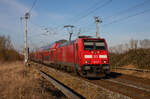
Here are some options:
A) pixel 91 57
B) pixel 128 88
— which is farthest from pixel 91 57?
pixel 128 88

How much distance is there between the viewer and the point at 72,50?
15.6 metres

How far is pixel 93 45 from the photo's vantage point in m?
13.8

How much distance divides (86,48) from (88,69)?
1.66m

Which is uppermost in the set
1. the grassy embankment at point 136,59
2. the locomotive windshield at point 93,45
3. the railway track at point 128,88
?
the locomotive windshield at point 93,45

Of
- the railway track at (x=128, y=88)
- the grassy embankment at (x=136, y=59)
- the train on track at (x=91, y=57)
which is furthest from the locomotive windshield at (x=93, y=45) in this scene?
the grassy embankment at (x=136, y=59)

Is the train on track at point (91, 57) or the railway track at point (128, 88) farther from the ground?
the train on track at point (91, 57)

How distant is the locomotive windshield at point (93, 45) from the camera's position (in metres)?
13.7

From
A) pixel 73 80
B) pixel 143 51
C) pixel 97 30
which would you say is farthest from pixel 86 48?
pixel 97 30

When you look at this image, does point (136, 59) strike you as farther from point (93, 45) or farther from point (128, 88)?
point (128, 88)

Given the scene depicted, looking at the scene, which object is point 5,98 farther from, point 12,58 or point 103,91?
point 12,58

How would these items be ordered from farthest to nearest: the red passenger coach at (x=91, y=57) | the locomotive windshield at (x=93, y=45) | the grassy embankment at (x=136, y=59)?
1. the grassy embankment at (x=136, y=59)
2. the locomotive windshield at (x=93, y=45)
3. the red passenger coach at (x=91, y=57)

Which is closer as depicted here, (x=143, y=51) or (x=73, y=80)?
(x=73, y=80)

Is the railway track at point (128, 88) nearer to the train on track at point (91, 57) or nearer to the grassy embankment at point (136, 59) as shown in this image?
the train on track at point (91, 57)

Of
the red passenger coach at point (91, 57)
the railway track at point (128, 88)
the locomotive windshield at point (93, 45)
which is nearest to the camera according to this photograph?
the railway track at point (128, 88)
